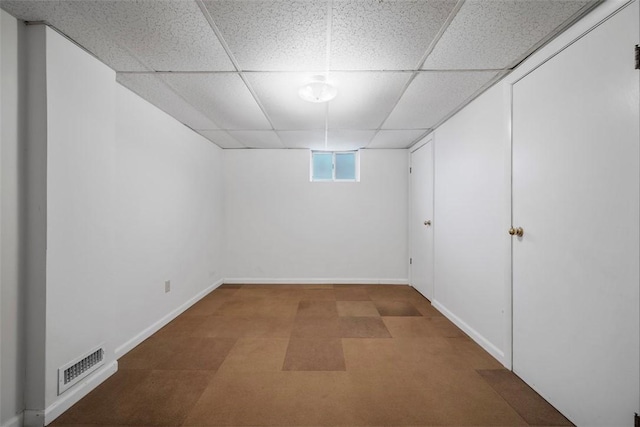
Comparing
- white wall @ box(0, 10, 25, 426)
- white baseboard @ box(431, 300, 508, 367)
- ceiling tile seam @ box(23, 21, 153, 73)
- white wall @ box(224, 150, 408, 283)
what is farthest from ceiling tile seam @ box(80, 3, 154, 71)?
white baseboard @ box(431, 300, 508, 367)

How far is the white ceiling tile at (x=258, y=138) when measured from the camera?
350cm

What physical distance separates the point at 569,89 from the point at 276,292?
12.7 ft

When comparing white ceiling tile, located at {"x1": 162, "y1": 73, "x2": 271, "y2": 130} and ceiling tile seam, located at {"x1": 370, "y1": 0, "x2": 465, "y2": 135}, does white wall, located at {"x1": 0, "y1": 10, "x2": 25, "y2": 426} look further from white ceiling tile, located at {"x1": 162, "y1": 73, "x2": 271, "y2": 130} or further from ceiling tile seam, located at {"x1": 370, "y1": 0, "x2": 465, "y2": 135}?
ceiling tile seam, located at {"x1": 370, "y1": 0, "x2": 465, "y2": 135}

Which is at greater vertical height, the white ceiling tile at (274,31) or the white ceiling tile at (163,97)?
the white ceiling tile at (163,97)

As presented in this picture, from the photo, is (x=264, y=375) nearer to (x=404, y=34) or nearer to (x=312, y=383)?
(x=312, y=383)

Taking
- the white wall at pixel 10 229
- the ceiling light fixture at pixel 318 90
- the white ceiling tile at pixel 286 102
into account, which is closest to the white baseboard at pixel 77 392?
the white wall at pixel 10 229

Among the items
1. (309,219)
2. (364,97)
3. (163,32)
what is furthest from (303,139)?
(163,32)

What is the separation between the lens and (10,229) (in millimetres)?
1390

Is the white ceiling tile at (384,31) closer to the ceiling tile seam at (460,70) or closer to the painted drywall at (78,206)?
the ceiling tile seam at (460,70)

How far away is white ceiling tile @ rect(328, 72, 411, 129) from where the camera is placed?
6.66ft

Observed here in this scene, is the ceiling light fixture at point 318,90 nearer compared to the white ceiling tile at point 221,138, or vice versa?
the ceiling light fixture at point 318,90

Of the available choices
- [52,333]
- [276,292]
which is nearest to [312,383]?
[52,333]

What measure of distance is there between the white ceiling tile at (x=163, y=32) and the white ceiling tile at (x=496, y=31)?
4.98 feet

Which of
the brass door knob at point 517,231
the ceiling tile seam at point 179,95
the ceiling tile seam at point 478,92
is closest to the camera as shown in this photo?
the brass door knob at point 517,231
